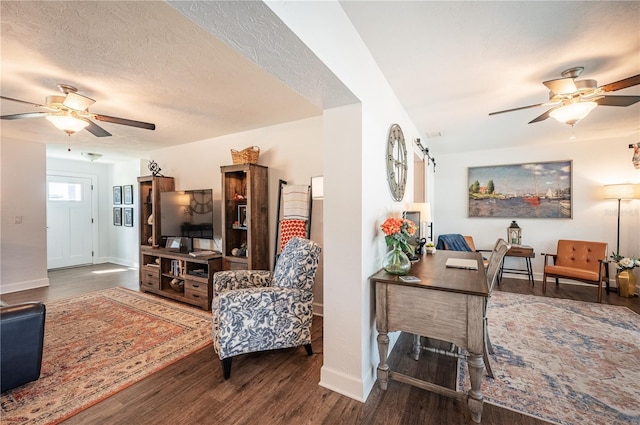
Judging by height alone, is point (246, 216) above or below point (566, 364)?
above

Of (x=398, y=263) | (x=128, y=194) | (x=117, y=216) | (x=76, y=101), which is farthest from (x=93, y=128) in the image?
(x=117, y=216)

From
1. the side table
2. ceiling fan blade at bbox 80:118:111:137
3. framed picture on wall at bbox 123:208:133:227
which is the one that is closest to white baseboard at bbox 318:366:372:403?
ceiling fan blade at bbox 80:118:111:137

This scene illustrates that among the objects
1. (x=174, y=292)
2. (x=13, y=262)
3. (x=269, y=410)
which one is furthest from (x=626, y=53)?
(x=13, y=262)

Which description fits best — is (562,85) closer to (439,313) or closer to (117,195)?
(439,313)

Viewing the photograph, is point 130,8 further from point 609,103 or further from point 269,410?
point 609,103

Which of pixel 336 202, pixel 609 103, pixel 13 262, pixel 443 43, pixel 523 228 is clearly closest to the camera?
pixel 443 43

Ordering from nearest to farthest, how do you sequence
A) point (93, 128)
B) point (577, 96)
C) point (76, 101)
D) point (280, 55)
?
point (280, 55)
point (577, 96)
point (76, 101)
point (93, 128)

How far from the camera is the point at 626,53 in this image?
1908 millimetres

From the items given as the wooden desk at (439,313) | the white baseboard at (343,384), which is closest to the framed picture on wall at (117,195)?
the white baseboard at (343,384)

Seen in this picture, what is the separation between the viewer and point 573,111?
2312 mm

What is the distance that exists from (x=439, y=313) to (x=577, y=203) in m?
4.66

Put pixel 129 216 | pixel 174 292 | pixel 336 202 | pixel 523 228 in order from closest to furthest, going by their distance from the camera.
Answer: pixel 336 202 < pixel 174 292 < pixel 523 228 < pixel 129 216

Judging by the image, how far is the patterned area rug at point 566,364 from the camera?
67.2 inches

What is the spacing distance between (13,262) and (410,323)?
612 cm
